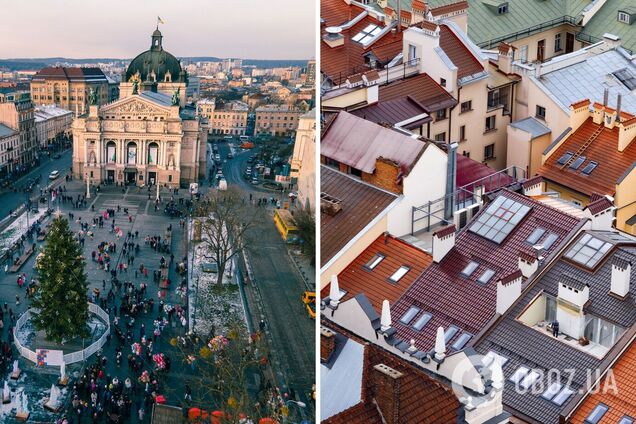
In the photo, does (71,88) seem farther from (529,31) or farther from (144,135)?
(529,31)

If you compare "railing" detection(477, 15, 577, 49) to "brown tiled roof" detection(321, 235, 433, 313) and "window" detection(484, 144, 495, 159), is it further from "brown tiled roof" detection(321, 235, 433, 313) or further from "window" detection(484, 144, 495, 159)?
"brown tiled roof" detection(321, 235, 433, 313)

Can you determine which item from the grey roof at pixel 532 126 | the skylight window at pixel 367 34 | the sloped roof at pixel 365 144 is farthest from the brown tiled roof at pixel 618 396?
the skylight window at pixel 367 34

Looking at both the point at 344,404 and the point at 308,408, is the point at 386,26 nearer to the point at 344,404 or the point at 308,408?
the point at 308,408

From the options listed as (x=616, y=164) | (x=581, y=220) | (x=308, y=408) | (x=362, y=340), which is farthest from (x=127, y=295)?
(x=362, y=340)

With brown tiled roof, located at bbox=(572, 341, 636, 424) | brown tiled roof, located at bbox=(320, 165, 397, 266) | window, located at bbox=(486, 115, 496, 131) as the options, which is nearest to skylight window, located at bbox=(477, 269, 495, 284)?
brown tiled roof, located at bbox=(320, 165, 397, 266)

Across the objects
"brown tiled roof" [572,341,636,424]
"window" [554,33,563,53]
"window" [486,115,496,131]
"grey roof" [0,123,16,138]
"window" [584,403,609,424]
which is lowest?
"grey roof" [0,123,16,138]
